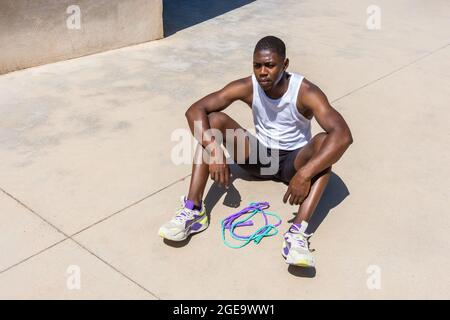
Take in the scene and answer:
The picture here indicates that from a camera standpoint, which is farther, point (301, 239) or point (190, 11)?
point (190, 11)

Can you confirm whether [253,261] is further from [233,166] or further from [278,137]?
[233,166]

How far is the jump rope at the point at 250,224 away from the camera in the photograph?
3.85 meters

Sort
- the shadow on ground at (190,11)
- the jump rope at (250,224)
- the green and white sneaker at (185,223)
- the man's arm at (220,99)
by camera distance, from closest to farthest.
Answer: the green and white sneaker at (185,223)
the jump rope at (250,224)
the man's arm at (220,99)
the shadow on ground at (190,11)

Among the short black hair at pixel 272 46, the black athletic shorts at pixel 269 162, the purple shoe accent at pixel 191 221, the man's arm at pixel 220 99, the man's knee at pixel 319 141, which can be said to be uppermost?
the short black hair at pixel 272 46

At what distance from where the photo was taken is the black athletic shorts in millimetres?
4121

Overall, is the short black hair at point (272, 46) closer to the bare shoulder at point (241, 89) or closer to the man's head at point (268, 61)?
the man's head at point (268, 61)

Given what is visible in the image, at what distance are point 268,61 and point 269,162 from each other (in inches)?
32.4

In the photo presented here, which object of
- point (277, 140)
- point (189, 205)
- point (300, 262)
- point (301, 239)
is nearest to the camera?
point (300, 262)

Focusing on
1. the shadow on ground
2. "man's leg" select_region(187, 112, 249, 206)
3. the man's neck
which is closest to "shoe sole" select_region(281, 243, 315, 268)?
"man's leg" select_region(187, 112, 249, 206)

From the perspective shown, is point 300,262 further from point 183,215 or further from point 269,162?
point 269,162

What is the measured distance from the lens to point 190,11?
866 cm

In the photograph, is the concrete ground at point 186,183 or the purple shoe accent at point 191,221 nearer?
the concrete ground at point 186,183

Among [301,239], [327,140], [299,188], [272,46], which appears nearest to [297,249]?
[301,239]

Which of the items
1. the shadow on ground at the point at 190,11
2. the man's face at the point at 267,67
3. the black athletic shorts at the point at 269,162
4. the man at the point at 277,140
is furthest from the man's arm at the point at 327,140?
the shadow on ground at the point at 190,11
